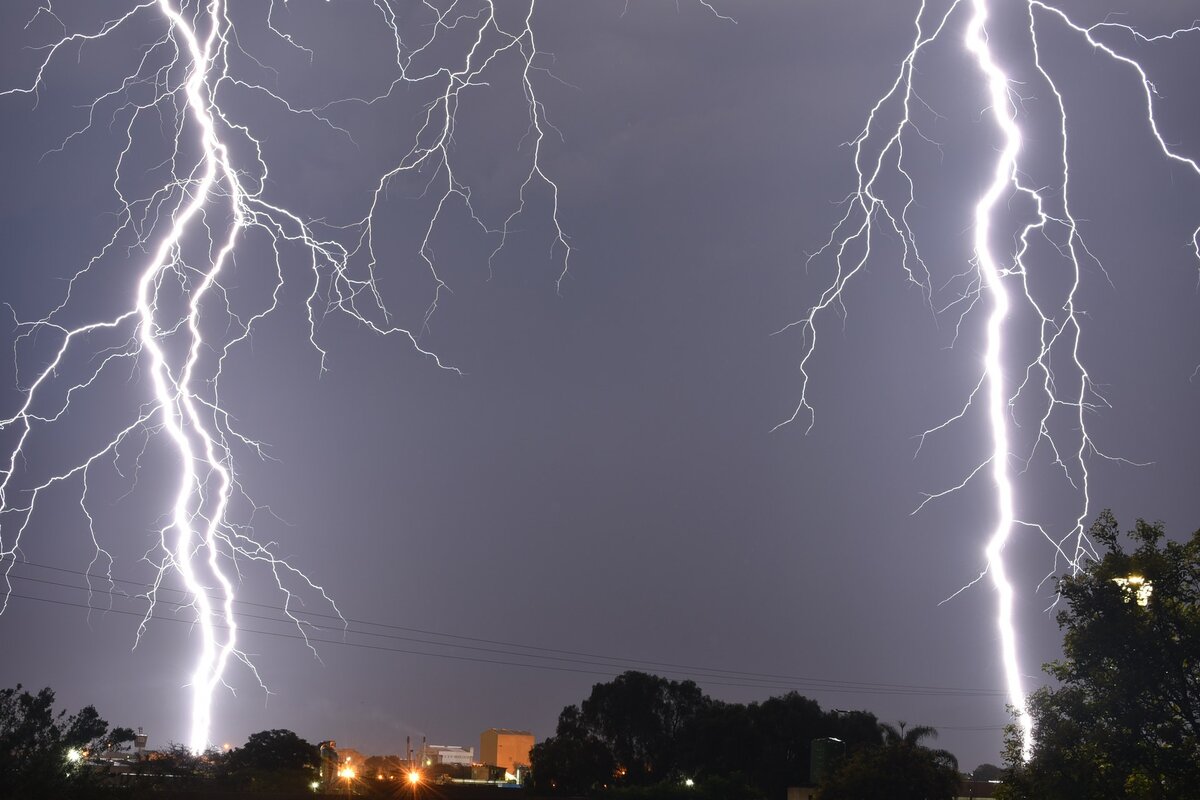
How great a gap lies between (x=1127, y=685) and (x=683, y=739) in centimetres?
3602

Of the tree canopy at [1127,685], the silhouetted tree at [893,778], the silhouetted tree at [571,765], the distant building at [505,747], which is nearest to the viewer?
the tree canopy at [1127,685]

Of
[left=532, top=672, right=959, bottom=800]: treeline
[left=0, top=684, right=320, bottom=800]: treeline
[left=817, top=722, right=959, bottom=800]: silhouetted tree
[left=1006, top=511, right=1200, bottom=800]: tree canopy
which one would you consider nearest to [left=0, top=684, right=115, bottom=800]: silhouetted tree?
[left=0, top=684, right=320, bottom=800]: treeline

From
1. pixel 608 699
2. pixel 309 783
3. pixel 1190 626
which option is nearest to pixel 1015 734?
pixel 1190 626

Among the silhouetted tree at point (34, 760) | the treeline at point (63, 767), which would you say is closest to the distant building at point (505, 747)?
the treeline at point (63, 767)

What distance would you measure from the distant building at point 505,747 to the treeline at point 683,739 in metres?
40.9

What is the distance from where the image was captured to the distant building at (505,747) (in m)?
85.2

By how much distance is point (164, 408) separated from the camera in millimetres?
20906

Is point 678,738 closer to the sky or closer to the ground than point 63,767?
closer to the sky

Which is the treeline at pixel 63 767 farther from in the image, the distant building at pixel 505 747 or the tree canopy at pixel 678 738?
the distant building at pixel 505 747

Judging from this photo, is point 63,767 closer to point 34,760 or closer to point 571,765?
point 34,760

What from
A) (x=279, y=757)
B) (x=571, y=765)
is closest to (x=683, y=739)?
(x=571, y=765)

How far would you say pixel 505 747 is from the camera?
86375 millimetres

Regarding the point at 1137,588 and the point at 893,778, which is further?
the point at 893,778

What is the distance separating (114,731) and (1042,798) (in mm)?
25478
